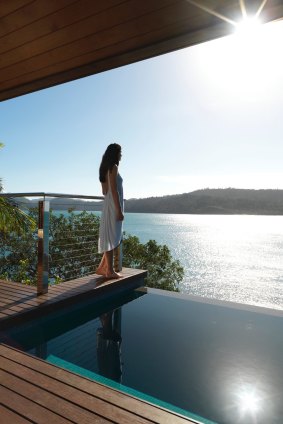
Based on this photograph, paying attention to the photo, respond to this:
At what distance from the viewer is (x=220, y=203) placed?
3900 centimetres

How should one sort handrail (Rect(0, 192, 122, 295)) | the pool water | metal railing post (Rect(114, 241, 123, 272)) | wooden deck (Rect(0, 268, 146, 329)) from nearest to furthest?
1. the pool water
2. wooden deck (Rect(0, 268, 146, 329))
3. handrail (Rect(0, 192, 122, 295))
4. metal railing post (Rect(114, 241, 123, 272))

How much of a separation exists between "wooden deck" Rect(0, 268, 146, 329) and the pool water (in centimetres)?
10

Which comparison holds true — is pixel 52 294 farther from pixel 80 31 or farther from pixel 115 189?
pixel 80 31

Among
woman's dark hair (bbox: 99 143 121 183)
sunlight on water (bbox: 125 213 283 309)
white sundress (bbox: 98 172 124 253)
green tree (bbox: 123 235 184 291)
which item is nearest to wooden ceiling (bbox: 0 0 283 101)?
woman's dark hair (bbox: 99 143 121 183)

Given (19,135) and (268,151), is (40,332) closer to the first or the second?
(19,135)

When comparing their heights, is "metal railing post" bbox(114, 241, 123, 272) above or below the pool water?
above

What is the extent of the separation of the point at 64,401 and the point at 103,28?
6.89 ft

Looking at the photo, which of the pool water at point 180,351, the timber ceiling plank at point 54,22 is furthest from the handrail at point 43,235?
the timber ceiling plank at point 54,22

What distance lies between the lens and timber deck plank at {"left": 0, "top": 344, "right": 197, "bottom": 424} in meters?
1.28

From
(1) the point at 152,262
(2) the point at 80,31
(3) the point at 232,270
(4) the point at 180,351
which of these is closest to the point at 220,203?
(3) the point at 232,270

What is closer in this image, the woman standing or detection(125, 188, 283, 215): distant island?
the woman standing

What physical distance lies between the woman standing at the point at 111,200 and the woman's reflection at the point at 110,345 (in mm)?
788

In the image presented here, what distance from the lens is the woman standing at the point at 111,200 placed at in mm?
3430

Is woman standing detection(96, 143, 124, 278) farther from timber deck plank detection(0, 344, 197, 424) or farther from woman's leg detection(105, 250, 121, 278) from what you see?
timber deck plank detection(0, 344, 197, 424)
